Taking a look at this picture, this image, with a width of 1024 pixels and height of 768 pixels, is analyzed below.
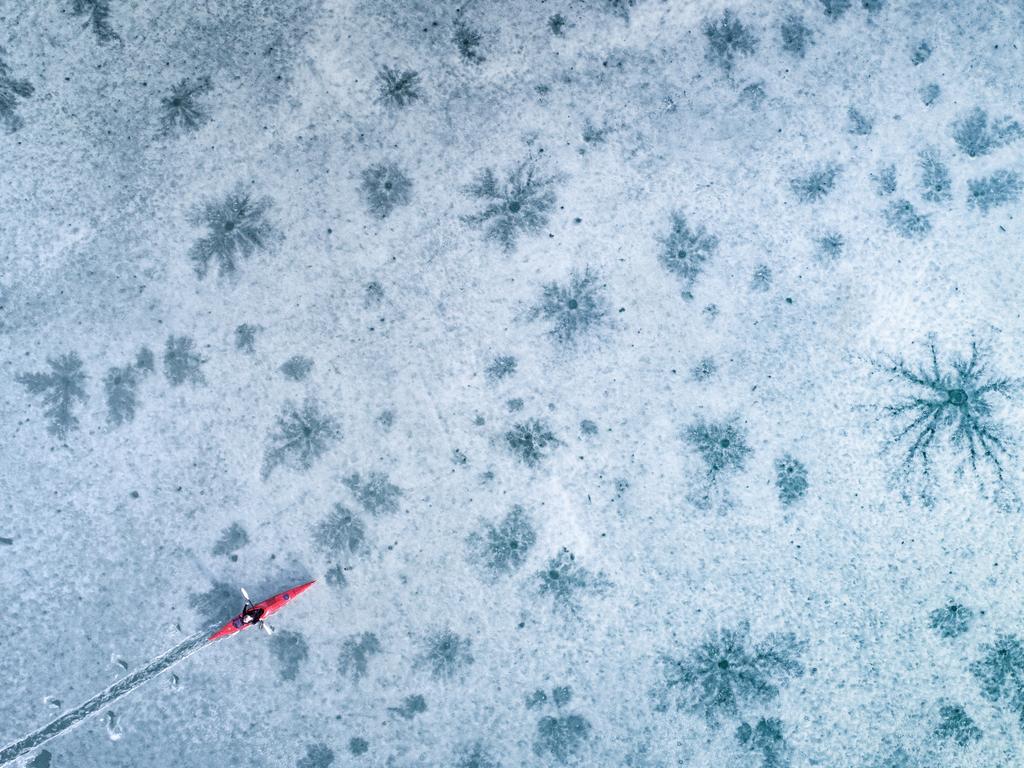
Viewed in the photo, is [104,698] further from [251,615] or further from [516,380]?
[516,380]

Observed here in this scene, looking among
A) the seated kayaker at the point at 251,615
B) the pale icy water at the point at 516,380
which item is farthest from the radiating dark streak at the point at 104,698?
the seated kayaker at the point at 251,615

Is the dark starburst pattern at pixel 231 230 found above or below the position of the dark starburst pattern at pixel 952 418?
above

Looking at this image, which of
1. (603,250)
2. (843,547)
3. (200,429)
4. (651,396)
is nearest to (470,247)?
(603,250)

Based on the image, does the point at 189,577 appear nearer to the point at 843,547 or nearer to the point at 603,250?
the point at 603,250

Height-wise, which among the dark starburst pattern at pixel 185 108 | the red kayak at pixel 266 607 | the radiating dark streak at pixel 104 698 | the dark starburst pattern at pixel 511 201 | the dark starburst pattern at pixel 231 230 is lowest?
the radiating dark streak at pixel 104 698

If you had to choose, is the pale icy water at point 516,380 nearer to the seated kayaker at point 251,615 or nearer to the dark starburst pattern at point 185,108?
the dark starburst pattern at point 185,108

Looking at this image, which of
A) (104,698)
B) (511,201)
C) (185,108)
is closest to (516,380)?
(511,201)

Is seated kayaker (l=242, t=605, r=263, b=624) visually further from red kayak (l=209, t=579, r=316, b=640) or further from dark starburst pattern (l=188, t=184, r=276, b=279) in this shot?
dark starburst pattern (l=188, t=184, r=276, b=279)
